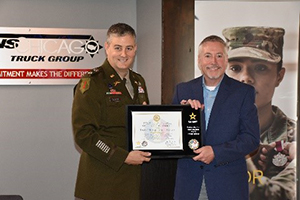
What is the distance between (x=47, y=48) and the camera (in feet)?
17.0

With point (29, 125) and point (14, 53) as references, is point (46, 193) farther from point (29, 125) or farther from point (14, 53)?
point (14, 53)

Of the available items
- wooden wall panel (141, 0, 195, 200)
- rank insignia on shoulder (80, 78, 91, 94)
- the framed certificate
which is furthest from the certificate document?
wooden wall panel (141, 0, 195, 200)

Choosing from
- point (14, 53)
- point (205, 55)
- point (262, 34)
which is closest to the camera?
point (205, 55)

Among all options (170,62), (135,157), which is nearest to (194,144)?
(135,157)

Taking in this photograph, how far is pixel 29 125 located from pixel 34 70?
22.1 inches

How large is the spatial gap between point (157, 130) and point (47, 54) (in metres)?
2.46

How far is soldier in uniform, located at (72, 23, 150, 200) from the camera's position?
9.63ft

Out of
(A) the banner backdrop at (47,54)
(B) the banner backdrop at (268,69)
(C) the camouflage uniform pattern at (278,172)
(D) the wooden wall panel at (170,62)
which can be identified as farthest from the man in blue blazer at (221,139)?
(A) the banner backdrop at (47,54)

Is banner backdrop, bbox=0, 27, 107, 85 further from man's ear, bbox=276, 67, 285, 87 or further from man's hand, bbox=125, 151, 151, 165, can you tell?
man's hand, bbox=125, 151, 151, 165

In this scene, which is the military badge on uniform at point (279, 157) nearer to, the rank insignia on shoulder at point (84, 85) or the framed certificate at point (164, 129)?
the framed certificate at point (164, 129)

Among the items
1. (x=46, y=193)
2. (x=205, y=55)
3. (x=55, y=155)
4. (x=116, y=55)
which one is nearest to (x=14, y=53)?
(x=55, y=155)

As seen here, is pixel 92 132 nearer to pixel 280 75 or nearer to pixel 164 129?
pixel 164 129

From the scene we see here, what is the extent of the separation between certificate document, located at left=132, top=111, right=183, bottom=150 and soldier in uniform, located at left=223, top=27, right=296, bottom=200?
69.7 inches

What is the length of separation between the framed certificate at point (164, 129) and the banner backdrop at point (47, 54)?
2.35m
